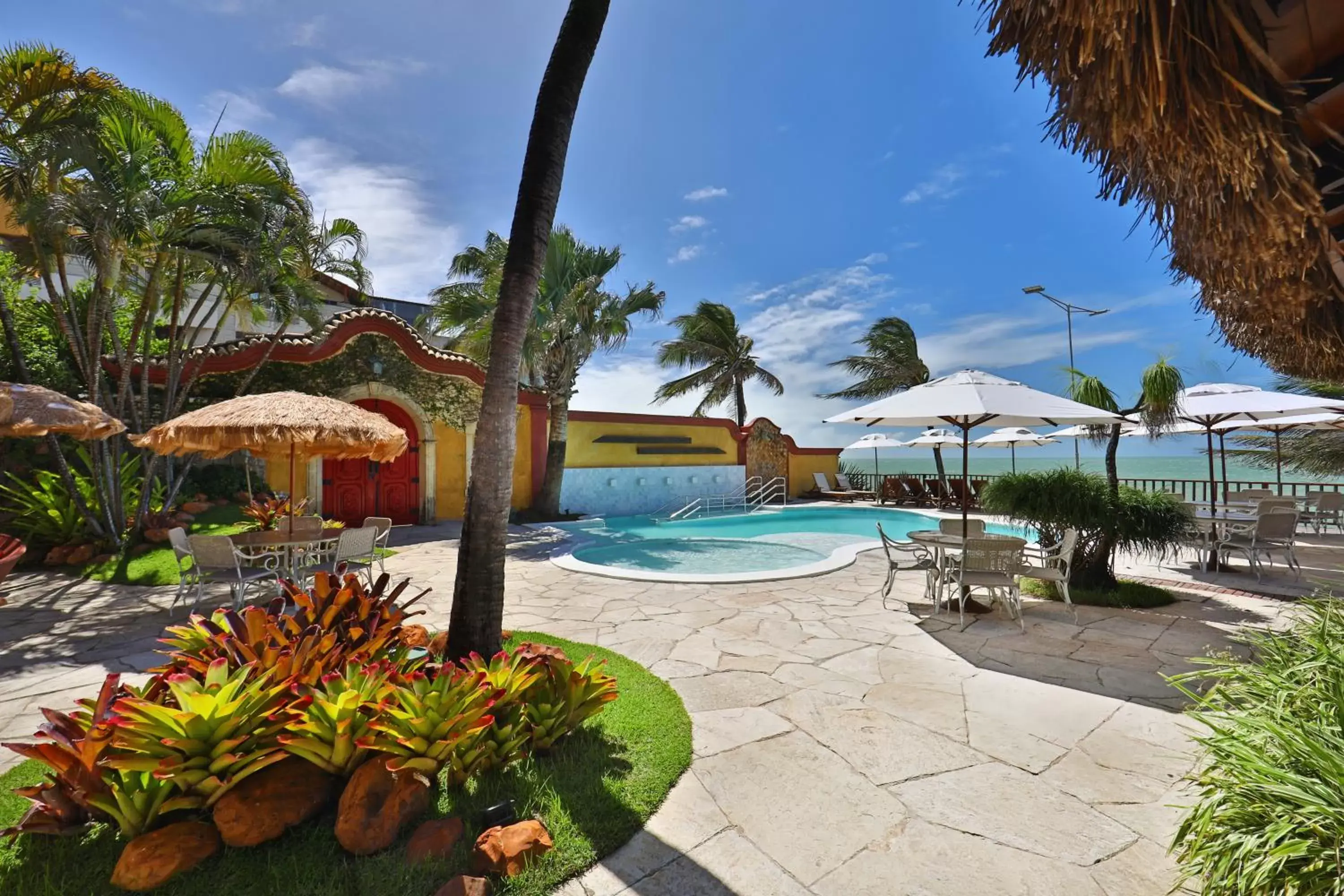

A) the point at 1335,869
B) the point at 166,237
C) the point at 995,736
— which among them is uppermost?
the point at 166,237

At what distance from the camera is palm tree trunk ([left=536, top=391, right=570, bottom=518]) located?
1375 cm

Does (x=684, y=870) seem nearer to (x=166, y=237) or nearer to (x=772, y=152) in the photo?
(x=166, y=237)

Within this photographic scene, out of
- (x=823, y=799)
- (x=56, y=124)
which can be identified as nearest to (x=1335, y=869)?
(x=823, y=799)

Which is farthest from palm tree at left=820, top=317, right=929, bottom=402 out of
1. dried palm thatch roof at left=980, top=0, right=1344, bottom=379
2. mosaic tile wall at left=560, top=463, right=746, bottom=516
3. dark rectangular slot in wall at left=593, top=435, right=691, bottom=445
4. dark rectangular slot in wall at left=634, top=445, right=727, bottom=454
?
dried palm thatch roof at left=980, top=0, right=1344, bottom=379

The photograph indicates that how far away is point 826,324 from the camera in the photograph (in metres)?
23.6

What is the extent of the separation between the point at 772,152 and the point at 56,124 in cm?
1064

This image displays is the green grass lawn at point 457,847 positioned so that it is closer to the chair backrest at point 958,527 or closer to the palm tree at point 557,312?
the chair backrest at point 958,527

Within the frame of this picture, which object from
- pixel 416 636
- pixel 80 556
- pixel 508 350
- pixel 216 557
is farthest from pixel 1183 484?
pixel 80 556

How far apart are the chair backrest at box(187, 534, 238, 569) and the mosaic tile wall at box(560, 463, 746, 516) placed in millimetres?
10106

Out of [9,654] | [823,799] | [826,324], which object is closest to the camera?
[823,799]

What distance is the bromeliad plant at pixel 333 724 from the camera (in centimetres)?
210

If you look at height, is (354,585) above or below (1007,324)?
below

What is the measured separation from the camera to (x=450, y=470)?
1366 cm

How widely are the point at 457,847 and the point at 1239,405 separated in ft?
34.9
